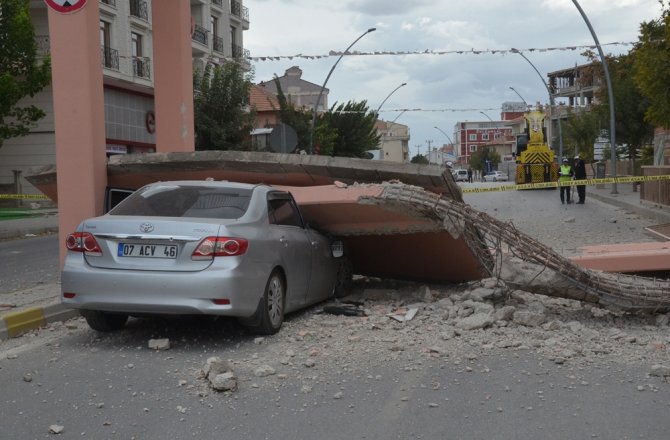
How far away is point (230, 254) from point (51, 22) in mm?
5023

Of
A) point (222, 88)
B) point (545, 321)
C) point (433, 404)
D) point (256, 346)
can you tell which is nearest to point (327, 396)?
point (433, 404)

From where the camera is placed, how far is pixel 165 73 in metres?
13.4

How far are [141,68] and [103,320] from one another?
34.2 m

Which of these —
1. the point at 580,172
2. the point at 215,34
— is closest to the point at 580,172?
the point at 580,172

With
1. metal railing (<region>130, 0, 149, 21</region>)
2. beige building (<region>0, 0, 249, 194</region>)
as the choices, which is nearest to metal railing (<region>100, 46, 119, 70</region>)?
beige building (<region>0, 0, 249, 194</region>)

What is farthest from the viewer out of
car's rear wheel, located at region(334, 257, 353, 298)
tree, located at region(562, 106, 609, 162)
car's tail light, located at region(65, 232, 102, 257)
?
tree, located at region(562, 106, 609, 162)

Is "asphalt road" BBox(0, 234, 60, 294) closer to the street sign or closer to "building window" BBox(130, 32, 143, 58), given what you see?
the street sign

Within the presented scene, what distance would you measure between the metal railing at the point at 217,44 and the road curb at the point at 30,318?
138ft

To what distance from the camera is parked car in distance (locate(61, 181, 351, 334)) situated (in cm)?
651

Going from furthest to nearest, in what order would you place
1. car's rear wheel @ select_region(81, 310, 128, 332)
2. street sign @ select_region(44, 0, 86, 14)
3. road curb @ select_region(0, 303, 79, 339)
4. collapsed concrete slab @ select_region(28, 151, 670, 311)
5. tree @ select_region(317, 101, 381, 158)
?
tree @ select_region(317, 101, 381, 158), street sign @ select_region(44, 0, 86, 14), collapsed concrete slab @ select_region(28, 151, 670, 311), road curb @ select_region(0, 303, 79, 339), car's rear wheel @ select_region(81, 310, 128, 332)

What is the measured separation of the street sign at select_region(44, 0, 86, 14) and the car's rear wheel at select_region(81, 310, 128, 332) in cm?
433

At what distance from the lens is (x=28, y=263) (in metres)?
14.3

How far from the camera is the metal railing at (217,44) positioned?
48.7 meters

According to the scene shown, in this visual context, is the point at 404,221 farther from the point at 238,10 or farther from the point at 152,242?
the point at 238,10
